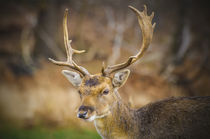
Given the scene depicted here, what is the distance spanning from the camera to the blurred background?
8.78 m

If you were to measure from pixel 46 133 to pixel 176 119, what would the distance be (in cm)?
551

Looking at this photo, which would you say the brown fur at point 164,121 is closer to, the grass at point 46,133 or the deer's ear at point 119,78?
the deer's ear at point 119,78

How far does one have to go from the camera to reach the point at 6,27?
1048 cm

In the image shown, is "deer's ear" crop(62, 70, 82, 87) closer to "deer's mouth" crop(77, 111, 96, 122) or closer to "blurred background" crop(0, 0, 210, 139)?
"deer's mouth" crop(77, 111, 96, 122)

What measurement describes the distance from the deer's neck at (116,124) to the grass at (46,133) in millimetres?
4281

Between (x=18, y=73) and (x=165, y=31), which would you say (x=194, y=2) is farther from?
(x=18, y=73)

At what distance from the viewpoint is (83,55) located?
10055 millimetres

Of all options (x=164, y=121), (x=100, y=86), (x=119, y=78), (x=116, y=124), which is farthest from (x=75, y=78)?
(x=164, y=121)

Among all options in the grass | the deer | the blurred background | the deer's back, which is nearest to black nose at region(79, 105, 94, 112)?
the deer

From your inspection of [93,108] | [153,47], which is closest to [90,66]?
[153,47]

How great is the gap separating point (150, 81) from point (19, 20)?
5886 mm

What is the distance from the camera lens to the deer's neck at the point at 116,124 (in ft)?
12.8

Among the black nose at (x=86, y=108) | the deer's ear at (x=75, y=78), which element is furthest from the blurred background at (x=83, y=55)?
the black nose at (x=86, y=108)

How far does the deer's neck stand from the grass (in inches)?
169
